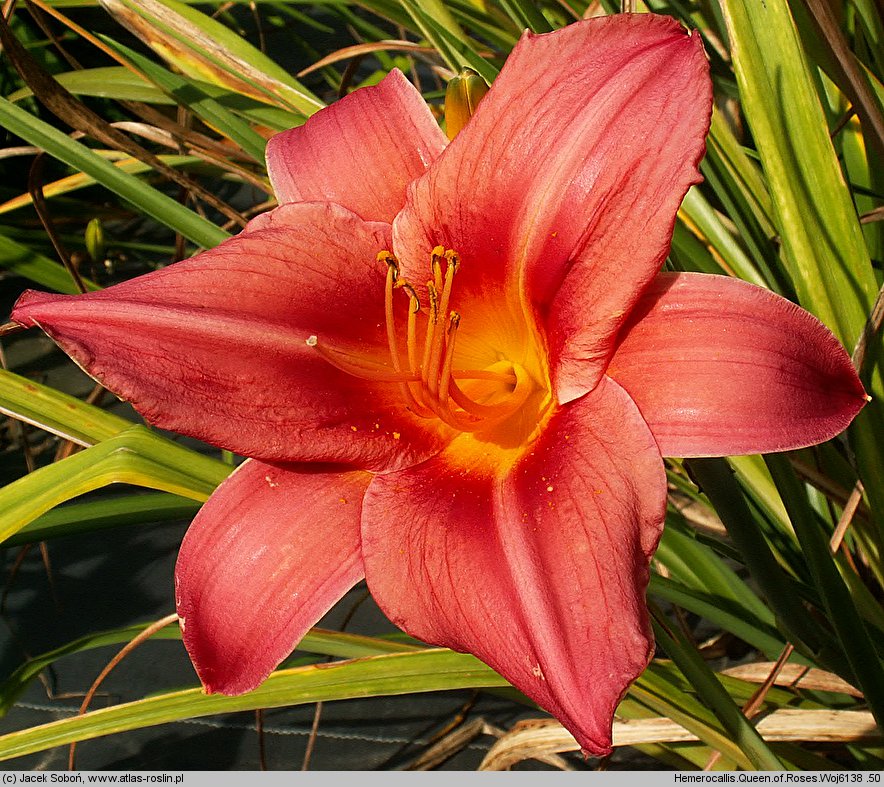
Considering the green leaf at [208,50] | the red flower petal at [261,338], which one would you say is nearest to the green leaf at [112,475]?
the red flower petal at [261,338]

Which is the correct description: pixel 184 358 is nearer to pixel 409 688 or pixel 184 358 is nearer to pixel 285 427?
pixel 285 427

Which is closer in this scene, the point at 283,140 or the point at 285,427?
the point at 285,427

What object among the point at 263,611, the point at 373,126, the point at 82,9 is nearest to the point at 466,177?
the point at 373,126

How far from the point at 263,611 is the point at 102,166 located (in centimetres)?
47

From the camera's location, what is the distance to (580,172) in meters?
0.48

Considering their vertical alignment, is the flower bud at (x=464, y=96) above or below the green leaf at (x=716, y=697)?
above

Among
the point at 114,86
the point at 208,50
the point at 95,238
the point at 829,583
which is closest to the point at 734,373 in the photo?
the point at 829,583

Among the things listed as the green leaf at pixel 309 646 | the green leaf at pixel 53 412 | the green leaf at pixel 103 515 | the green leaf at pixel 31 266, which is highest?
the green leaf at pixel 31 266

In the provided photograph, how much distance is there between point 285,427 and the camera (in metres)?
0.51

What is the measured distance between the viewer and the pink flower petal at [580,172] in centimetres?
44

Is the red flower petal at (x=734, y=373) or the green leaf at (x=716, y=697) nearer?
the red flower petal at (x=734, y=373)

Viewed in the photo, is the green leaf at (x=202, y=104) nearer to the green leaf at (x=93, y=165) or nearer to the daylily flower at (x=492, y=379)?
the green leaf at (x=93, y=165)

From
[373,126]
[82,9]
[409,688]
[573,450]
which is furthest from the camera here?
[82,9]

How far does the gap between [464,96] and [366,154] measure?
110 mm
